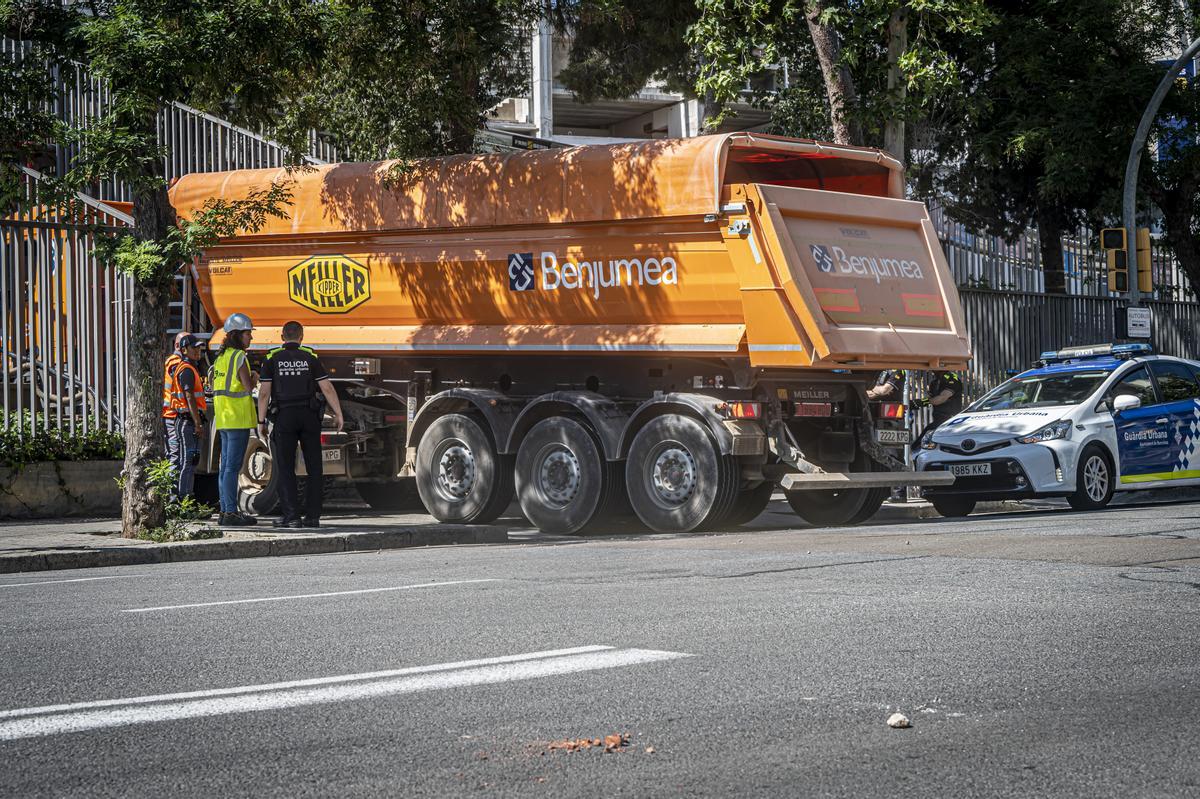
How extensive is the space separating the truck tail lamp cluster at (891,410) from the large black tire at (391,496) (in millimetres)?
5774

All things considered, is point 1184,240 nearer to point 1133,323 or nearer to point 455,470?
point 1133,323

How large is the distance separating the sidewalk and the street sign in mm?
11463

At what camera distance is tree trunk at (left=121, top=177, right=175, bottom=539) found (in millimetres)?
12508

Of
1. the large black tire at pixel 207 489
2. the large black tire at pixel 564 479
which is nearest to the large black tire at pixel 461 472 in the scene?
the large black tire at pixel 564 479

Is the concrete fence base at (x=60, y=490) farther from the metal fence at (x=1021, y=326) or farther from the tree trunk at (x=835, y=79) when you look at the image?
the metal fence at (x=1021, y=326)

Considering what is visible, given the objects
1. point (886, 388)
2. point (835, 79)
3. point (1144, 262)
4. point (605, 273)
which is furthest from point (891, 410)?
point (1144, 262)

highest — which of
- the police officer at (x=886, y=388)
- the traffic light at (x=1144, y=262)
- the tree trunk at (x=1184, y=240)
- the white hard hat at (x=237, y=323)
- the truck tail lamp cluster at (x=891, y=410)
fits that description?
the tree trunk at (x=1184, y=240)

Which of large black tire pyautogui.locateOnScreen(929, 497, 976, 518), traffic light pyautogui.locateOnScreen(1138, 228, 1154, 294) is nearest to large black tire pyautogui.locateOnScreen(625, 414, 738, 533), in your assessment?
large black tire pyautogui.locateOnScreen(929, 497, 976, 518)

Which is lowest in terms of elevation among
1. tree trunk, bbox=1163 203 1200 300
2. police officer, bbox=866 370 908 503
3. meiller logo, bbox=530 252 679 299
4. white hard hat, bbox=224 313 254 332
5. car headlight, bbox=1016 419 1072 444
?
car headlight, bbox=1016 419 1072 444

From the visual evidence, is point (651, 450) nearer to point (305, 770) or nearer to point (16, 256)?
point (16, 256)

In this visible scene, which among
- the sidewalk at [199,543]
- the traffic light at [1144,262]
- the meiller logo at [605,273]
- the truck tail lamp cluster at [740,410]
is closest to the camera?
the sidewalk at [199,543]

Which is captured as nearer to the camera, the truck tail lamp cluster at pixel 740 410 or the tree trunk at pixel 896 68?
the truck tail lamp cluster at pixel 740 410

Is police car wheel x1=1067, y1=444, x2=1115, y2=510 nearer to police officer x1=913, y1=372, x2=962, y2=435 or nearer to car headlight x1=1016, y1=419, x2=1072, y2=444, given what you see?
car headlight x1=1016, y1=419, x2=1072, y2=444

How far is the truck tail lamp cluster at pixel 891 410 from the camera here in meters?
14.7
